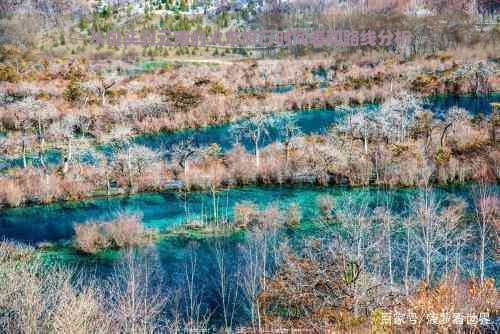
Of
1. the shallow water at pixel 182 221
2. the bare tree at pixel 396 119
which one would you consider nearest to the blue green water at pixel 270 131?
the shallow water at pixel 182 221

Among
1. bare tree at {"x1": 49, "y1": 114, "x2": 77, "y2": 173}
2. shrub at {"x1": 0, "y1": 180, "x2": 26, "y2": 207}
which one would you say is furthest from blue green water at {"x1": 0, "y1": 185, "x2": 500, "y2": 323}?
bare tree at {"x1": 49, "y1": 114, "x2": 77, "y2": 173}

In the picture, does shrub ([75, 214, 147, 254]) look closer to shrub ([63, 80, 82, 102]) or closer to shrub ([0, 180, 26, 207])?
shrub ([0, 180, 26, 207])

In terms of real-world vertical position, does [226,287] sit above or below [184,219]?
below

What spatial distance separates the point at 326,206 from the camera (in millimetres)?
27875

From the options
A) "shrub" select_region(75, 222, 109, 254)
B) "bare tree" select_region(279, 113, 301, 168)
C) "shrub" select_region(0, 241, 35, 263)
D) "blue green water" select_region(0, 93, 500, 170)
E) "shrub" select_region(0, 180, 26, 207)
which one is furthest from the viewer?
"blue green water" select_region(0, 93, 500, 170)

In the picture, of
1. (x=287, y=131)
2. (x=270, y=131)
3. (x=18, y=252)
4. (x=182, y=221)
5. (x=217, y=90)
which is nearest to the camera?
(x=18, y=252)

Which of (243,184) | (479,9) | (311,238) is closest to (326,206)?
(311,238)

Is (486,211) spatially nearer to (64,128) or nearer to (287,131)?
(287,131)

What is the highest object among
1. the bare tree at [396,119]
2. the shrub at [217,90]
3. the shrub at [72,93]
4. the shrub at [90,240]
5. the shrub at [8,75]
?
the shrub at [8,75]

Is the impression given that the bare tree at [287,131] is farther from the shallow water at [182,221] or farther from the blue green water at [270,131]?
the shallow water at [182,221]

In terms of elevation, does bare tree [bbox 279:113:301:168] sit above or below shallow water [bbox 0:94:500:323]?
above

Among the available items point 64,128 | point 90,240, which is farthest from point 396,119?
point 64,128

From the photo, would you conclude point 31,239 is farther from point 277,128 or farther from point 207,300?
point 277,128

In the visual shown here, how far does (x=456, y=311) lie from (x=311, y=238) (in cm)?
1172
